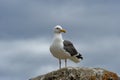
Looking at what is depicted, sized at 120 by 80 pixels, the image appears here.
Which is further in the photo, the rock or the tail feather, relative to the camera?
the tail feather

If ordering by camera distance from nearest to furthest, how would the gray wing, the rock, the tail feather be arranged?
the rock
the gray wing
the tail feather

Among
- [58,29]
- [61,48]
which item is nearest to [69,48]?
[61,48]

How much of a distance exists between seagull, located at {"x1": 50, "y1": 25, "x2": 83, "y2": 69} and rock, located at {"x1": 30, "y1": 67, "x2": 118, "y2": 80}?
18.6 feet

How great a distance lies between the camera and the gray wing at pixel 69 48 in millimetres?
19616

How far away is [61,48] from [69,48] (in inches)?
21.2

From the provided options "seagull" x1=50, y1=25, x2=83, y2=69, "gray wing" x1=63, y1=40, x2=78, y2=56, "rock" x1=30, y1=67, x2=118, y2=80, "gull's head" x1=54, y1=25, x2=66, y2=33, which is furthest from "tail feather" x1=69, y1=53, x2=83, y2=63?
"rock" x1=30, y1=67, x2=118, y2=80

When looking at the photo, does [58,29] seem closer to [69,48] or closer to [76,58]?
[69,48]

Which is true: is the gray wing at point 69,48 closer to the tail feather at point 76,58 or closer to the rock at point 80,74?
the tail feather at point 76,58

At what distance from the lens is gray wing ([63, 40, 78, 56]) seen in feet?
64.4

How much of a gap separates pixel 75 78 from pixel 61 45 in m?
6.81

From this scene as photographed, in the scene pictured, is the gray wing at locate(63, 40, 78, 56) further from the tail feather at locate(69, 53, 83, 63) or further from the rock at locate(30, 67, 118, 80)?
the rock at locate(30, 67, 118, 80)

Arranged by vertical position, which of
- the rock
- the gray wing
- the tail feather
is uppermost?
the gray wing

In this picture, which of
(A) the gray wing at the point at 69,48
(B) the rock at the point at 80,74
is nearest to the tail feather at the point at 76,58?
(A) the gray wing at the point at 69,48

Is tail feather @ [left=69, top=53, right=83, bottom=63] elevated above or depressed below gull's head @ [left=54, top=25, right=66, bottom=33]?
below
